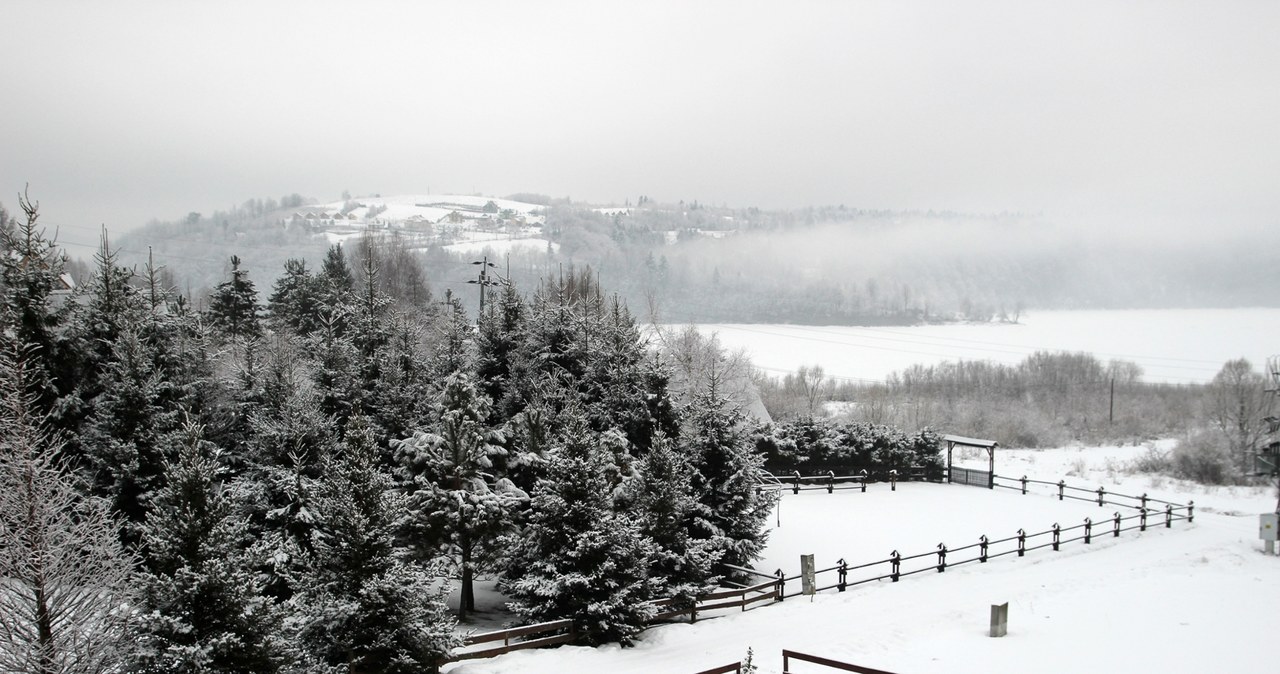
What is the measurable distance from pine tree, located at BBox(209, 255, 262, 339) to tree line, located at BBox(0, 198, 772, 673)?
1156cm

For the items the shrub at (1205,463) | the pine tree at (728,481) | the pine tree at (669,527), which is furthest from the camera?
the shrub at (1205,463)

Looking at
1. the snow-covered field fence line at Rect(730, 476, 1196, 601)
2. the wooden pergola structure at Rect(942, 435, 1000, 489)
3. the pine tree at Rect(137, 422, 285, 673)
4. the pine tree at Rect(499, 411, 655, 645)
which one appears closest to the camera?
the pine tree at Rect(137, 422, 285, 673)

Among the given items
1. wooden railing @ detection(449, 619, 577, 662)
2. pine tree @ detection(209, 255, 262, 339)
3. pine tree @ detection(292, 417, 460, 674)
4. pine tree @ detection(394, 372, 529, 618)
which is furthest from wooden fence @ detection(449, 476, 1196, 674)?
pine tree @ detection(209, 255, 262, 339)

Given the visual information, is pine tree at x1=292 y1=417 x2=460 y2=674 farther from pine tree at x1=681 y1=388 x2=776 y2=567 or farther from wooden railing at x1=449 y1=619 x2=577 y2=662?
pine tree at x1=681 y1=388 x2=776 y2=567

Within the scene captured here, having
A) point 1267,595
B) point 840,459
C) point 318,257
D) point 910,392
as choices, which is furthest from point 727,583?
point 318,257

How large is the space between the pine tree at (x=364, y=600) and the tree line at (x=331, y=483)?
0.04 meters

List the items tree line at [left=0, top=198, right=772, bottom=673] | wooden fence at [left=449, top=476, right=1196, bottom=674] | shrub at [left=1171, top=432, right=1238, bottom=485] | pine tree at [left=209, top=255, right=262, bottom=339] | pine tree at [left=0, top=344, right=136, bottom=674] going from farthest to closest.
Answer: shrub at [left=1171, top=432, right=1238, bottom=485]
pine tree at [left=209, top=255, right=262, bottom=339]
wooden fence at [left=449, top=476, right=1196, bottom=674]
tree line at [left=0, top=198, right=772, bottom=673]
pine tree at [left=0, top=344, right=136, bottom=674]

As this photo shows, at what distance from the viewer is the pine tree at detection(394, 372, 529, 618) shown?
1872 centimetres

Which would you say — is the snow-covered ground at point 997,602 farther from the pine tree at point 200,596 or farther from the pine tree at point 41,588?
the pine tree at point 41,588

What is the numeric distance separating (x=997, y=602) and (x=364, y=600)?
52.5 ft

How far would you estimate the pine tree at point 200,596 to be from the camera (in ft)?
37.6

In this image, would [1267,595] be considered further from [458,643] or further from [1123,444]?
[1123,444]

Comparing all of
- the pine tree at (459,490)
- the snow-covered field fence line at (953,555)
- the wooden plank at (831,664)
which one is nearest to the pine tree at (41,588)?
the pine tree at (459,490)

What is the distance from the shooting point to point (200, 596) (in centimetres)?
1183
